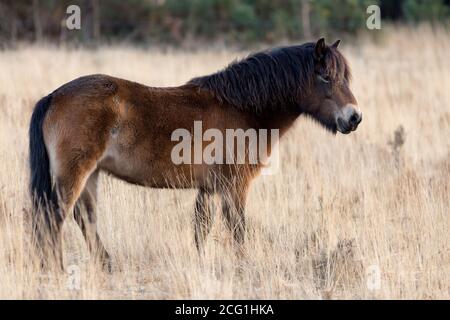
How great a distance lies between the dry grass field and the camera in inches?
199

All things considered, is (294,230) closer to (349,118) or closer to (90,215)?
(349,118)

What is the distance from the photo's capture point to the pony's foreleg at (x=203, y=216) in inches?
233

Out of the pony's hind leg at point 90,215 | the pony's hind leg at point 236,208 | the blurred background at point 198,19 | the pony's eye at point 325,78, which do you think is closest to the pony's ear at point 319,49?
the pony's eye at point 325,78

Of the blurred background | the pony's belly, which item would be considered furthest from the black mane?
the blurred background

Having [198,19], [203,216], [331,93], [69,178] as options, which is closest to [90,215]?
[69,178]

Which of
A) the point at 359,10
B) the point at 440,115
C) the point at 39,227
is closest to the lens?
the point at 39,227

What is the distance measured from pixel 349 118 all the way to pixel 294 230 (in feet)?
3.49

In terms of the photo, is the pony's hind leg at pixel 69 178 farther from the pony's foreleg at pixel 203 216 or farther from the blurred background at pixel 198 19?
the blurred background at pixel 198 19

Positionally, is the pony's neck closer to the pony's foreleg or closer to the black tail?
the pony's foreleg

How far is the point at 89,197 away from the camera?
18.9ft

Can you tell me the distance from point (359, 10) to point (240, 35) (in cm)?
339

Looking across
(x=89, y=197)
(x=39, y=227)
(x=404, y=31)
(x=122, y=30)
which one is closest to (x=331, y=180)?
(x=89, y=197)

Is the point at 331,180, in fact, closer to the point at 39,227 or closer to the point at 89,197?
the point at 89,197

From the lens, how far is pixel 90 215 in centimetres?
574
